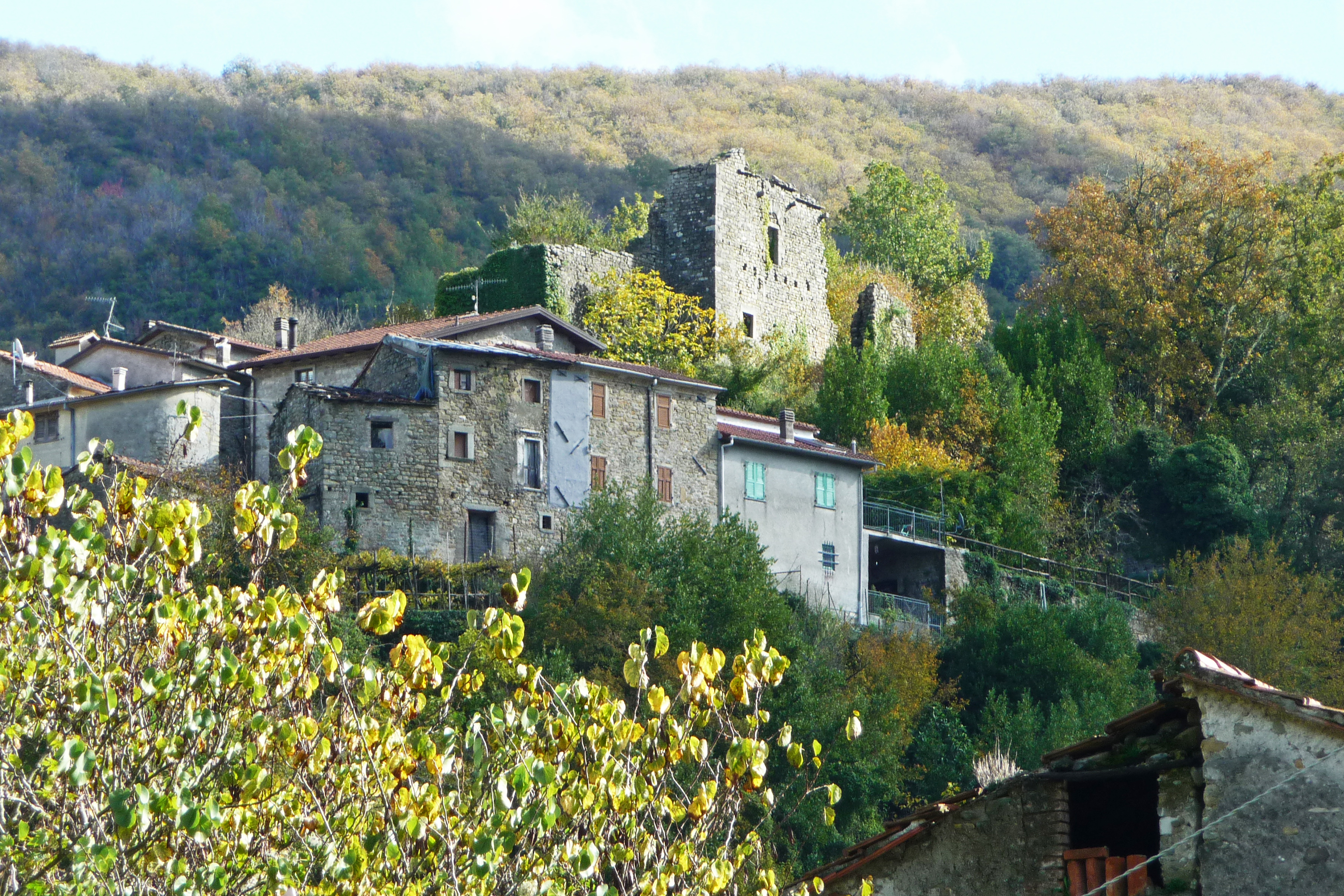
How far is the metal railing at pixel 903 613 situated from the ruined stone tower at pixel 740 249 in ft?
40.4

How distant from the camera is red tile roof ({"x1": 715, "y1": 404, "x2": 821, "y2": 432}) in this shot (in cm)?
4531

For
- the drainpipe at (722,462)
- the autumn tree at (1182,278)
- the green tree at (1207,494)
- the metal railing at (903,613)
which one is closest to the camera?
the drainpipe at (722,462)

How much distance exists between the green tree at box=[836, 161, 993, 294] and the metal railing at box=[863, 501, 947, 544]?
76.4 ft

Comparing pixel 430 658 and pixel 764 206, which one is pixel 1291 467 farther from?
pixel 430 658

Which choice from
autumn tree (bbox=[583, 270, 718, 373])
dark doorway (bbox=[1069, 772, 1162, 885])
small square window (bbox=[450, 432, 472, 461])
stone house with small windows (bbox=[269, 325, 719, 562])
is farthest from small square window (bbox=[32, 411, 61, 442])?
dark doorway (bbox=[1069, 772, 1162, 885])

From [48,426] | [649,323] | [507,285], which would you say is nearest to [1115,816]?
[48,426]

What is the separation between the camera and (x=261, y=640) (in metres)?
9.83

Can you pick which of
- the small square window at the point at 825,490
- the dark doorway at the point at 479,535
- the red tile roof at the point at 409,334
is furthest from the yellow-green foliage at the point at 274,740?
the red tile roof at the point at 409,334

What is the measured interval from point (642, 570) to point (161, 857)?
2884cm

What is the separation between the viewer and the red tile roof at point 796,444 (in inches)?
1692

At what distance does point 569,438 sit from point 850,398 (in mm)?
11785

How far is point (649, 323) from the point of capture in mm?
50281

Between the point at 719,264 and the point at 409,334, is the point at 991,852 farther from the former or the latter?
the point at 719,264

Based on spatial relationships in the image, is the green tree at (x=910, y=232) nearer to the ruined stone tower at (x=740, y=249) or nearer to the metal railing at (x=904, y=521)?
the ruined stone tower at (x=740, y=249)
